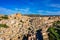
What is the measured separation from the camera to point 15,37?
20625 mm

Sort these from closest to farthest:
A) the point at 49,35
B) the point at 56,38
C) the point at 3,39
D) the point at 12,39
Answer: the point at 3,39
the point at 12,39
the point at 56,38
the point at 49,35

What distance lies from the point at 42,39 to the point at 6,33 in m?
4.13

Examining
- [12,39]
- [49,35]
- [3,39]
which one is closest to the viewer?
[3,39]

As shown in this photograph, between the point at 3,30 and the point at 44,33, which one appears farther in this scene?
the point at 44,33

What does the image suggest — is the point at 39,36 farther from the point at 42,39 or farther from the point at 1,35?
the point at 1,35

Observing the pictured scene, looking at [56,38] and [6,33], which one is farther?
[56,38]

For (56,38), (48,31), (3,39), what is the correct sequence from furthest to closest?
(48,31) → (56,38) → (3,39)

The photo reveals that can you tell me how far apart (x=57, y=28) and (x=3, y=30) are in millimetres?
7309

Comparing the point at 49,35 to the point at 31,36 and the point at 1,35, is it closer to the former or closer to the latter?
the point at 31,36

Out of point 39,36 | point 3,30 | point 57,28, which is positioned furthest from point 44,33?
point 3,30

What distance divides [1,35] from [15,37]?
2168 mm

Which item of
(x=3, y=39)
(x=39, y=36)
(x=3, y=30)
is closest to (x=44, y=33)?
(x=39, y=36)

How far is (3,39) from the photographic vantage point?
18.0 metres

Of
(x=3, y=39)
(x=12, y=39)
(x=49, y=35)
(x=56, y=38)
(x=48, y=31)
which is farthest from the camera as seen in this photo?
(x=48, y=31)
